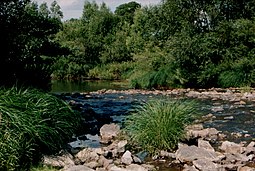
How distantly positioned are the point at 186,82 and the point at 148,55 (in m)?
3.59

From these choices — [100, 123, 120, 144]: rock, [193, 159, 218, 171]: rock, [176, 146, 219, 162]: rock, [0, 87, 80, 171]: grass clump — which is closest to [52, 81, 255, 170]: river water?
[100, 123, 120, 144]: rock

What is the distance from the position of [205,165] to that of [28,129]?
294 cm

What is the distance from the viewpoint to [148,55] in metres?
26.4

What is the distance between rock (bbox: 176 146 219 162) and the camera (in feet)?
23.8

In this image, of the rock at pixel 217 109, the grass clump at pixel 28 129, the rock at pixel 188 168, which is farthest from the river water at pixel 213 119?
the rock at pixel 188 168

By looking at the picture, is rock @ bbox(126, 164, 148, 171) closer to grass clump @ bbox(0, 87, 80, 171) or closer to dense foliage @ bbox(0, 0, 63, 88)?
grass clump @ bbox(0, 87, 80, 171)

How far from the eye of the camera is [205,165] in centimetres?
688

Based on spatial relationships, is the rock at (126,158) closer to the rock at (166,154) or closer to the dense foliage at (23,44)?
the rock at (166,154)

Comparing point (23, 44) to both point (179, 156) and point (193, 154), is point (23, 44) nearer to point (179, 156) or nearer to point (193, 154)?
point (179, 156)

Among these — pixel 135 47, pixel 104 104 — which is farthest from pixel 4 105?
pixel 135 47

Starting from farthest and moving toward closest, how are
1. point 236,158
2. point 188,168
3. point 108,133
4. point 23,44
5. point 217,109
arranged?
point 217,109 → point 23,44 → point 108,133 → point 236,158 → point 188,168

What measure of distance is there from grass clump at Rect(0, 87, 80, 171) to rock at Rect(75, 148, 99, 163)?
0.41 m

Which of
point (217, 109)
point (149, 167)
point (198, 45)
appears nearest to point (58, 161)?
point (149, 167)

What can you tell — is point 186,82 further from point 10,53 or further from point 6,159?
point 6,159
